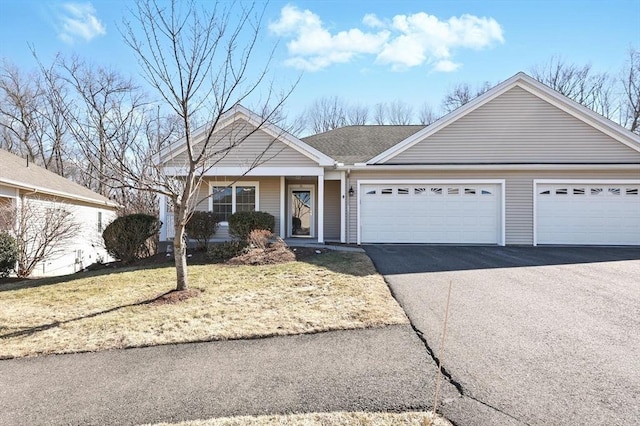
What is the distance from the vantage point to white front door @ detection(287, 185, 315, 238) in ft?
46.7

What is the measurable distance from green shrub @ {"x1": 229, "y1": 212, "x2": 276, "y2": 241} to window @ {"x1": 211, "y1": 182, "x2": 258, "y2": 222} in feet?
6.60

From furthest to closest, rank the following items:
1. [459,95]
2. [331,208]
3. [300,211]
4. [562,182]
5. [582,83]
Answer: [459,95]
[582,83]
[300,211]
[331,208]
[562,182]

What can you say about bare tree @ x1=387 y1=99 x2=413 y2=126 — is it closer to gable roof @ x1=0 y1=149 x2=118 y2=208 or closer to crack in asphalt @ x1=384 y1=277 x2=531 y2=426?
gable roof @ x1=0 y1=149 x2=118 y2=208

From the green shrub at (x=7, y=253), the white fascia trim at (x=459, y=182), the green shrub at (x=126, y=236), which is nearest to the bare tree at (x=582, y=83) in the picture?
the white fascia trim at (x=459, y=182)

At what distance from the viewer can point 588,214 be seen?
1175 centimetres

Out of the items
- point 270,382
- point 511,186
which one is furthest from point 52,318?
point 511,186

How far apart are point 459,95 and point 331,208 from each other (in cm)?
2532

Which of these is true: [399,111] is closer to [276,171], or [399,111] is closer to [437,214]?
[437,214]

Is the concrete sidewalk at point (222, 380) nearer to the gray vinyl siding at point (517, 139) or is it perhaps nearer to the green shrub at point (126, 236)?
the green shrub at point (126, 236)

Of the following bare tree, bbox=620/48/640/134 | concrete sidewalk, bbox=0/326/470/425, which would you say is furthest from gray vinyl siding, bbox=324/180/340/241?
bare tree, bbox=620/48/640/134

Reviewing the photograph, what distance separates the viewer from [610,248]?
1119 cm

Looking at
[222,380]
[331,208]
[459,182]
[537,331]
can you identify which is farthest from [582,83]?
[222,380]

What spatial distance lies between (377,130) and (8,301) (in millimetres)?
14797

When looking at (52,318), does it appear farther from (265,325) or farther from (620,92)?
(620,92)
